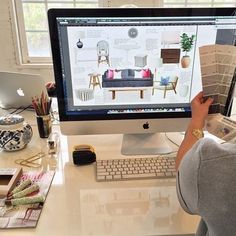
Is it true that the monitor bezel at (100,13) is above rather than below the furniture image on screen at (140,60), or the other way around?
above

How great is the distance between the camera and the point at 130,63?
2.89 feet

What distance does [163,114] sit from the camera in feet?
3.13

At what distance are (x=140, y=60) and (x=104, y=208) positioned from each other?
0.45 m

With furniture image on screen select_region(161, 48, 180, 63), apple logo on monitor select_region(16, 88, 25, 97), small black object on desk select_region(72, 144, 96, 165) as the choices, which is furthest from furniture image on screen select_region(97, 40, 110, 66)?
apple logo on monitor select_region(16, 88, 25, 97)

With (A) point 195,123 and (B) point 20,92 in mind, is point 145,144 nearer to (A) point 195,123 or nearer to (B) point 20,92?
(A) point 195,123

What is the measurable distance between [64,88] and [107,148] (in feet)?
0.87

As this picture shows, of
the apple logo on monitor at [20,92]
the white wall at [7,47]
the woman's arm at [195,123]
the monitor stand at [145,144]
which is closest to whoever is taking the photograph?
the woman's arm at [195,123]

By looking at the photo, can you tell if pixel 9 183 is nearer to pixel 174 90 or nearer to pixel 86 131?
pixel 86 131

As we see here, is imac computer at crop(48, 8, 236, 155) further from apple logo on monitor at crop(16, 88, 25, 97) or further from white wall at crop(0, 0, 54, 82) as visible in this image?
white wall at crop(0, 0, 54, 82)

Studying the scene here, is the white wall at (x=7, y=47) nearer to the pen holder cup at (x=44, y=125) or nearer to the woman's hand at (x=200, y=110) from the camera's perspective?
the pen holder cup at (x=44, y=125)

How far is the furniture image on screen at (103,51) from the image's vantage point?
0.86 metres

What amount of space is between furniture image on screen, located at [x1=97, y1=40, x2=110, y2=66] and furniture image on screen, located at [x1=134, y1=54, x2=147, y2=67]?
0.09m

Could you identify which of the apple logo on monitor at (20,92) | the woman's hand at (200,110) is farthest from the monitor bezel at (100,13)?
the apple logo on monitor at (20,92)

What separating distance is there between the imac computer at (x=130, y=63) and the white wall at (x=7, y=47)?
5.43 feet
